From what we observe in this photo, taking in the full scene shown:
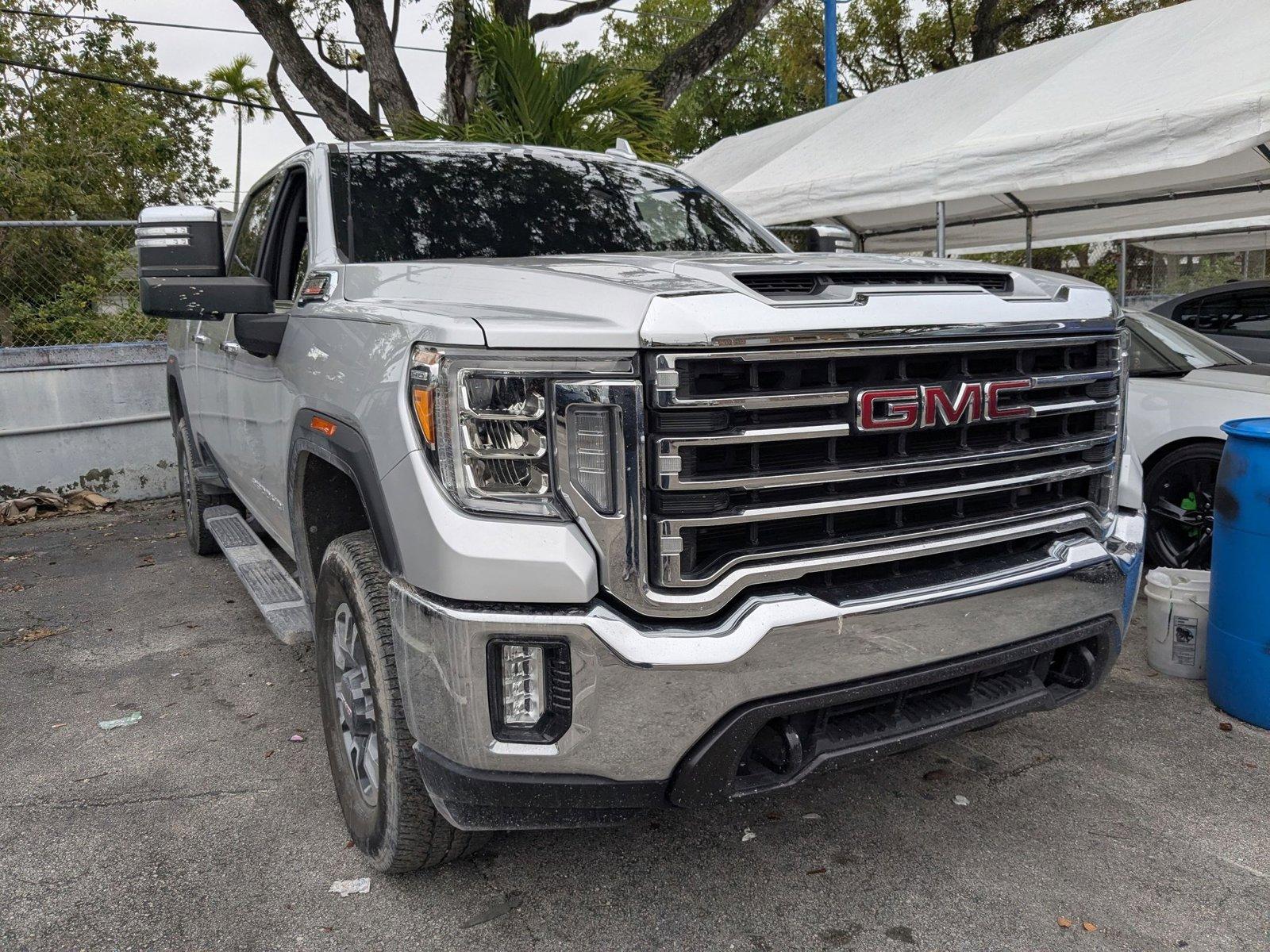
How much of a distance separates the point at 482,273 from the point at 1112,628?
1778 millimetres

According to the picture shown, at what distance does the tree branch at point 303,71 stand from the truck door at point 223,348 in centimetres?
494

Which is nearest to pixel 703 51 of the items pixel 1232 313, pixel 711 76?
pixel 1232 313

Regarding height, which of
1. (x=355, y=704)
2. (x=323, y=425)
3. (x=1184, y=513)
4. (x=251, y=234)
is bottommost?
(x=1184, y=513)

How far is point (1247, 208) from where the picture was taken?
25.8ft

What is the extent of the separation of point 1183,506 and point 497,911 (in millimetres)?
4094

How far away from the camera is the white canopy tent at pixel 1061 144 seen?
568 centimetres

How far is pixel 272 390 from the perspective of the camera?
3197mm

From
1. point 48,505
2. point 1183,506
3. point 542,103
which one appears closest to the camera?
point 1183,506

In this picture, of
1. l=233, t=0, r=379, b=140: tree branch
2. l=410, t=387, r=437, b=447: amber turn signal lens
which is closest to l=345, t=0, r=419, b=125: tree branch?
l=233, t=0, r=379, b=140: tree branch

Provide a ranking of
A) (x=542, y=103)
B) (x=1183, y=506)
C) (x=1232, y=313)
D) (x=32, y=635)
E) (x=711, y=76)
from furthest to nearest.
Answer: (x=711, y=76) < (x=1232, y=313) < (x=542, y=103) < (x=1183, y=506) < (x=32, y=635)

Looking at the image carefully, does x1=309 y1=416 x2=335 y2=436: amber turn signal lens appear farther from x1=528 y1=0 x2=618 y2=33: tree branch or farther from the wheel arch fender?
x1=528 y1=0 x2=618 y2=33: tree branch

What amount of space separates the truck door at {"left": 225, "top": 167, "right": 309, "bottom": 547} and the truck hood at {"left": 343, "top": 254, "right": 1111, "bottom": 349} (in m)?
0.56

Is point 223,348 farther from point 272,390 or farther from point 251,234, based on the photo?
point 272,390

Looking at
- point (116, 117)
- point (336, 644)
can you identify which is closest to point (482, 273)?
point (336, 644)
